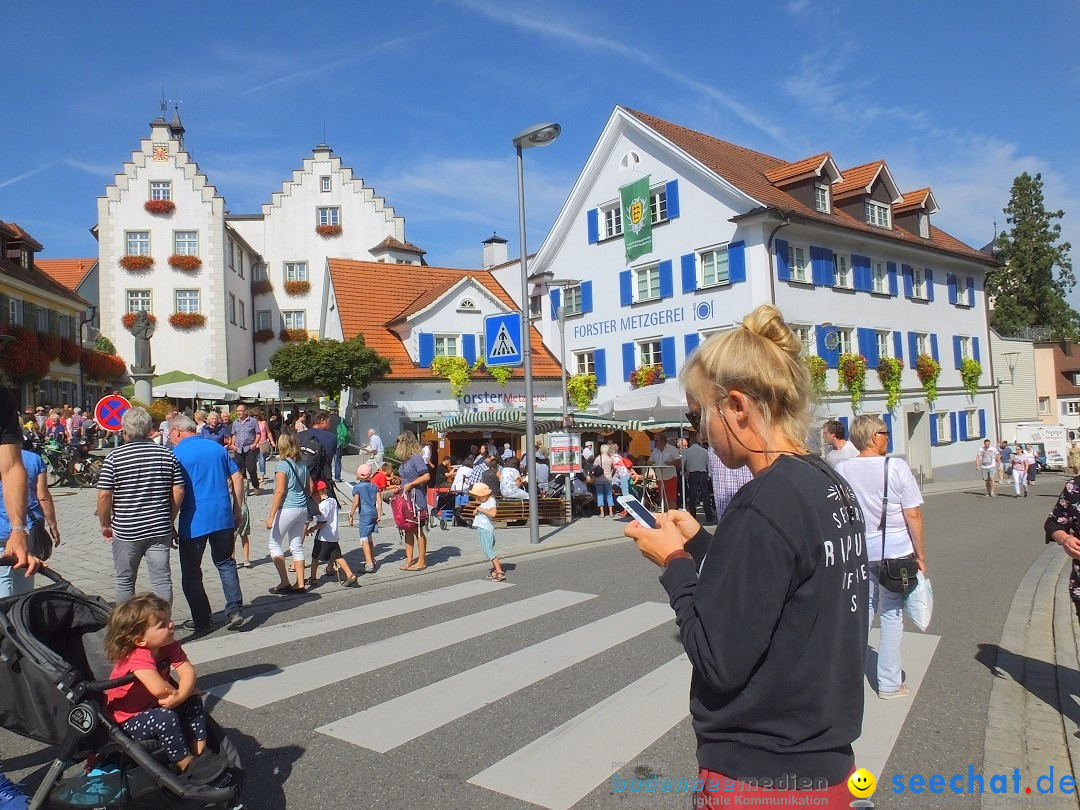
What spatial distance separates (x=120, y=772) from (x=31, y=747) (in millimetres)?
1439

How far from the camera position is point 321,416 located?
452 inches

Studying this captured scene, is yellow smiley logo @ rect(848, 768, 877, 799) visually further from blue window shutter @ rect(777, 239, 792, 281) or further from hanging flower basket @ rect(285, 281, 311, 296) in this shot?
hanging flower basket @ rect(285, 281, 311, 296)

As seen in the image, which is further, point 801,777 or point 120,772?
point 120,772

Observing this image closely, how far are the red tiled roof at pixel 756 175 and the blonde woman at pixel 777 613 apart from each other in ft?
82.5

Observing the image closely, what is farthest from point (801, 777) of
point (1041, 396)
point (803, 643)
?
point (1041, 396)

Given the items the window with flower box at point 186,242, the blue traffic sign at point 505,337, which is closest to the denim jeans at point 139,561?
the blue traffic sign at point 505,337

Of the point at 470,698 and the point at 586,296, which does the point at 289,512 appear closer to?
the point at 470,698

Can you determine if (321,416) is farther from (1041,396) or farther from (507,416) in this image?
(1041,396)

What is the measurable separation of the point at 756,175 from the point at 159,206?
91.7 feet

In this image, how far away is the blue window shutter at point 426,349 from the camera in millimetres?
31406

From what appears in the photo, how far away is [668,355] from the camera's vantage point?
28.5 meters

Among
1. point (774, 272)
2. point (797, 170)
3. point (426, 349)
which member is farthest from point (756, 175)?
point (426, 349)

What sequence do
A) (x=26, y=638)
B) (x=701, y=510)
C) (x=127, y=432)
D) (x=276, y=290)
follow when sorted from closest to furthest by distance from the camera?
(x=26, y=638) → (x=127, y=432) → (x=701, y=510) → (x=276, y=290)

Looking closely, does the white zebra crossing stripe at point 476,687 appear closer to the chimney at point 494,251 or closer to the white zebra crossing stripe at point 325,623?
the white zebra crossing stripe at point 325,623
